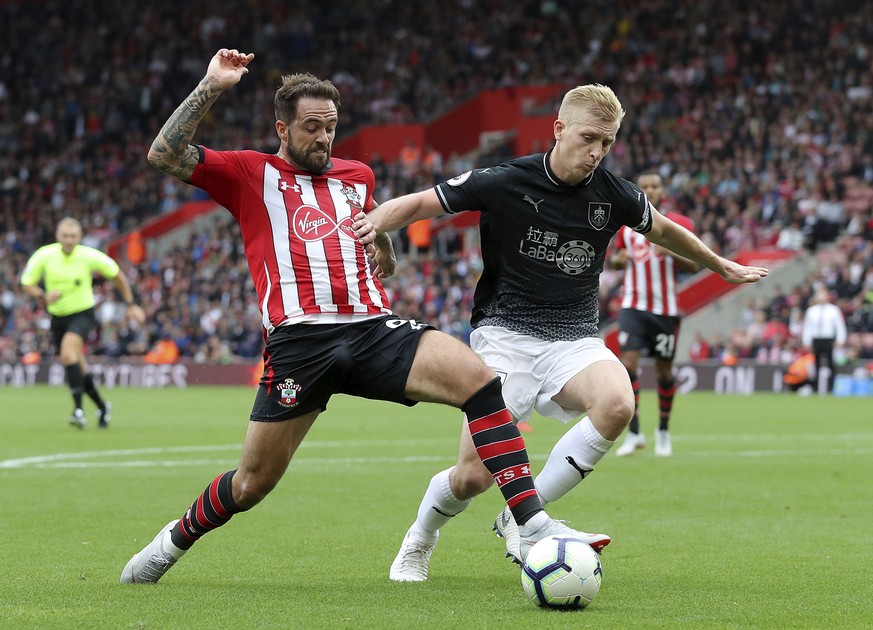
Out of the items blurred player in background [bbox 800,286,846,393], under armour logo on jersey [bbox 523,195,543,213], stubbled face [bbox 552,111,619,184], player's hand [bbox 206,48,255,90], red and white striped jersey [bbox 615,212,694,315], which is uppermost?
player's hand [bbox 206,48,255,90]

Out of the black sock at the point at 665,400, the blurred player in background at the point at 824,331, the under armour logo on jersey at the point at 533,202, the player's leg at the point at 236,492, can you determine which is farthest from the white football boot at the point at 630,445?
the blurred player in background at the point at 824,331

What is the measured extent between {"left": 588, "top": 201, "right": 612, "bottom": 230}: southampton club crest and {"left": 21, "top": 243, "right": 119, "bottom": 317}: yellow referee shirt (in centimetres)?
1021

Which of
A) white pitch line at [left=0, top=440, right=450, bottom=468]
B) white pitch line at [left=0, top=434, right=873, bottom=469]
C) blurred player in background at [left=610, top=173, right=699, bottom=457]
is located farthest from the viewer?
blurred player in background at [left=610, top=173, right=699, bottom=457]

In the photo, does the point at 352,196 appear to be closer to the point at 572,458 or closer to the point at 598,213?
the point at 598,213

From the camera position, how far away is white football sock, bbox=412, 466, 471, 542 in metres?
6.17

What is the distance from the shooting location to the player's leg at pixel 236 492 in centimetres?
567

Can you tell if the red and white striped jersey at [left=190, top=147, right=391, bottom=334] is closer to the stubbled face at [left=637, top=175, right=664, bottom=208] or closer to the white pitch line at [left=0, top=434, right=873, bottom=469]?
the white pitch line at [left=0, top=434, right=873, bottom=469]

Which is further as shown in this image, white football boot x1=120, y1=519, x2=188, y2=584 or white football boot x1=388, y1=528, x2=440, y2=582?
white football boot x1=388, y1=528, x2=440, y2=582

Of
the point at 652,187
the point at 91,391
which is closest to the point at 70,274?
the point at 91,391

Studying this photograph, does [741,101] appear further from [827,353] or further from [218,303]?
Result: [218,303]

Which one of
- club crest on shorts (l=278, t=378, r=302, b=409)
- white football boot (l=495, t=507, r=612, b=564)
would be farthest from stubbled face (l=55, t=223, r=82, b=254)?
white football boot (l=495, t=507, r=612, b=564)

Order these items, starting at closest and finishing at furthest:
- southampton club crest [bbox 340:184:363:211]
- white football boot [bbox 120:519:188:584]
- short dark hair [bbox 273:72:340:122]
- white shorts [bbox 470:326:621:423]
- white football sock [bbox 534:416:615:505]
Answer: short dark hair [bbox 273:72:340:122] → white football boot [bbox 120:519:188:584] → southampton club crest [bbox 340:184:363:211] → white football sock [bbox 534:416:615:505] → white shorts [bbox 470:326:621:423]

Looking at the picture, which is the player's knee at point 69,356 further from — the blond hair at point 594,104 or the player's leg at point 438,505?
the blond hair at point 594,104

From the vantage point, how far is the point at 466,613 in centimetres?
511
